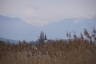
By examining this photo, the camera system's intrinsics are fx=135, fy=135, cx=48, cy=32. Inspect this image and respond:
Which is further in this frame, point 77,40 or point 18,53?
point 77,40

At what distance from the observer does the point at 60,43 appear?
1.68m

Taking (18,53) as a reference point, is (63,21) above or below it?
above

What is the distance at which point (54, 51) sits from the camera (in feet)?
5.39

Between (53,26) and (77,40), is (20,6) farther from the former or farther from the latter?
(77,40)

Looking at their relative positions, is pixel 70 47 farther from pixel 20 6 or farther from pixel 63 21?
pixel 20 6

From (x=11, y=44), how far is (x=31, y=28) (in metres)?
0.31

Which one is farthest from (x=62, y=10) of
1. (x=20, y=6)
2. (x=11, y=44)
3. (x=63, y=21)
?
(x=11, y=44)

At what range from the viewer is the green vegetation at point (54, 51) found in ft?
5.20

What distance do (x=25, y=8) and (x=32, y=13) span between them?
0.11 metres

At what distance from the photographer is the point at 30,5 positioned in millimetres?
1674

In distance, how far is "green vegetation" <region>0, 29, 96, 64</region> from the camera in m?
1.58

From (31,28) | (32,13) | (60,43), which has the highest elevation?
(32,13)

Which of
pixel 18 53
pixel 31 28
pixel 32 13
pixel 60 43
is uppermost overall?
pixel 32 13

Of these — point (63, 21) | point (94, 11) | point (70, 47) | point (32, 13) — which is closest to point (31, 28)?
point (32, 13)
